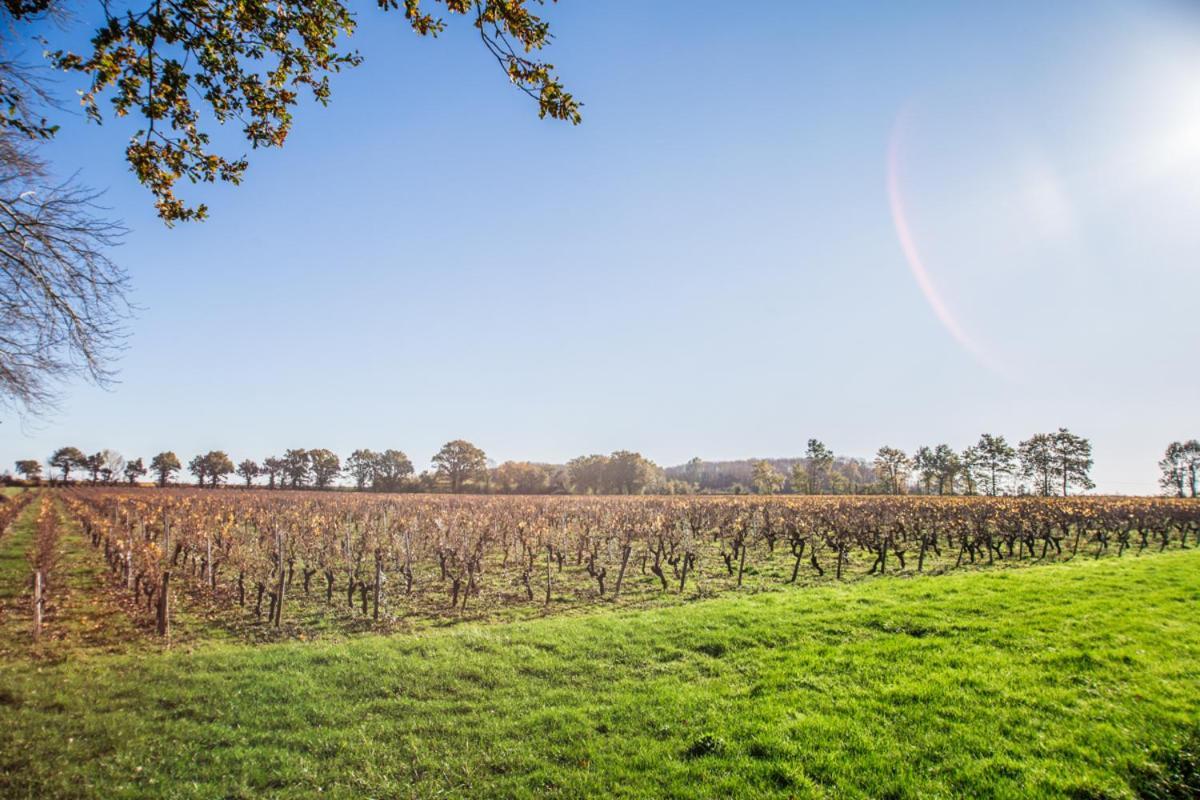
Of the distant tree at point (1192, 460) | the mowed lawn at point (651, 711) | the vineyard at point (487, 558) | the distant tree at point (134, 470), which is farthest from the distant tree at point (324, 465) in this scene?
the distant tree at point (1192, 460)

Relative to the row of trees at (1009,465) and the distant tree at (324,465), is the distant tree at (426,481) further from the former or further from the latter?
the row of trees at (1009,465)

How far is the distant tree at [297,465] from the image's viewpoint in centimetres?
11962

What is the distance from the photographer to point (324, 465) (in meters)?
118

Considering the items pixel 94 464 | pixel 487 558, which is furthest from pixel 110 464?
pixel 487 558

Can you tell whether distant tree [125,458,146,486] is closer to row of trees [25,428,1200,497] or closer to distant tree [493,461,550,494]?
row of trees [25,428,1200,497]

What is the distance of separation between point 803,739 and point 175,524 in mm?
30149

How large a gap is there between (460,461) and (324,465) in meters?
34.9

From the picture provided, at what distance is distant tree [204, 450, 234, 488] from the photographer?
119000 millimetres

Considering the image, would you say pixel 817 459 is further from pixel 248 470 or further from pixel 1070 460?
pixel 248 470

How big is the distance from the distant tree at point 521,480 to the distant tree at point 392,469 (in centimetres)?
2049

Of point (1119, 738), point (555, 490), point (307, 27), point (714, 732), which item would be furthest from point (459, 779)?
point (555, 490)

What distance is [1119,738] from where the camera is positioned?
585 cm

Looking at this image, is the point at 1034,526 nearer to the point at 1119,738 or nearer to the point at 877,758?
the point at 1119,738

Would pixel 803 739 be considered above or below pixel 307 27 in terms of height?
below
